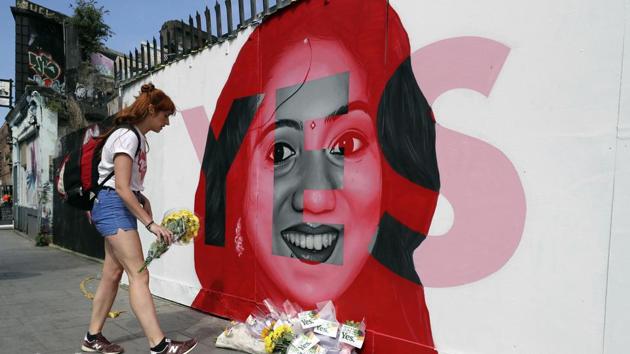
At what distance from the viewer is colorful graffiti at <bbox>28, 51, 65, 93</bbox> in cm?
1492

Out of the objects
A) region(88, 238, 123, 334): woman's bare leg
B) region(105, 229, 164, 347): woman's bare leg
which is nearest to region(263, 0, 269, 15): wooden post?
region(105, 229, 164, 347): woman's bare leg

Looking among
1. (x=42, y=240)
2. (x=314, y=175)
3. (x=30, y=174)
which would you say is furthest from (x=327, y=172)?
(x=30, y=174)

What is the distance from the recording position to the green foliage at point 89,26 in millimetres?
12758

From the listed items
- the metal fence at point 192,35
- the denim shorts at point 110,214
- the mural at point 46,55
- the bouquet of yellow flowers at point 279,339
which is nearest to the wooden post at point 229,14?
the metal fence at point 192,35

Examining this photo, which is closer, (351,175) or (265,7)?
(351,175)

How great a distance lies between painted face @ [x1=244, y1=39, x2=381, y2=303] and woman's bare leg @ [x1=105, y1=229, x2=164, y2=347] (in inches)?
42.2

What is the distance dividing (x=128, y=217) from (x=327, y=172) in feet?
4.81

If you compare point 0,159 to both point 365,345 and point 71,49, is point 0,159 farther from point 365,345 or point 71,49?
point 365,345

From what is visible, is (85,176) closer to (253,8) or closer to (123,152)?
(123,152)

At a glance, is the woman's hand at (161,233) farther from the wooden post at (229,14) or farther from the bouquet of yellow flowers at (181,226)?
the wooden post at (229,14)

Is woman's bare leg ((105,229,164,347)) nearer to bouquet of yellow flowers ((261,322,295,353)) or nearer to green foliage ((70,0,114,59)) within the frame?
bouquet of yellow flowers ((261,322,295,353))

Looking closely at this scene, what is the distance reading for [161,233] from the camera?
8.88 feet

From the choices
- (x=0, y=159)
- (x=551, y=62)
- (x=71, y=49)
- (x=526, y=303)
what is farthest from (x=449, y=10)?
(x=0, y=159)

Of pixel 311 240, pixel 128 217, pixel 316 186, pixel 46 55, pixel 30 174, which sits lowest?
pixel 311 240
